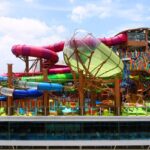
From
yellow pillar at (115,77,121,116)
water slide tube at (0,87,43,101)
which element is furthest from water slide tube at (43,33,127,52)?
yellow pillar at (115,77,121,116)

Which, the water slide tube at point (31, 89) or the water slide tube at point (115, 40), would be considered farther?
the water slide tube at point (115, 40)

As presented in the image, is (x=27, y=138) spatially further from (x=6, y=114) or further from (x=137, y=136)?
(x=137, y=136)

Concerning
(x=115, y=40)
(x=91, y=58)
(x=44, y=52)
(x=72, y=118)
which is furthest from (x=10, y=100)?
(x=115, y=40)

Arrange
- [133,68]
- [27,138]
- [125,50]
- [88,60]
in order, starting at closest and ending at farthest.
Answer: [27,138] → [88,60] → [133,68] → [125,50]

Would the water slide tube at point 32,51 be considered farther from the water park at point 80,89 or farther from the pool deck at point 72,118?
the pool deck at point 72,118

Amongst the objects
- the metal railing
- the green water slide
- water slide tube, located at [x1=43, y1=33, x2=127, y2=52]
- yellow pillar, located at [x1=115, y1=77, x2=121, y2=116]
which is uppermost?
water slide tube, located at [x1=43, y1=33, x2=127, y2=52]

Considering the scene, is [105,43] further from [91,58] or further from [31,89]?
[31,89]

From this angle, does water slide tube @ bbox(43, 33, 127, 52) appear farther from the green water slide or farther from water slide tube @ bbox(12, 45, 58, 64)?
the green water slide

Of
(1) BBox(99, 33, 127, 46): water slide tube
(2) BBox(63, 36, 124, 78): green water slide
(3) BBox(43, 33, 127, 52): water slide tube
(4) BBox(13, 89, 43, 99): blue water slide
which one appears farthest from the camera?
(1) BBox(99, 33, 127, 46): water slide tube

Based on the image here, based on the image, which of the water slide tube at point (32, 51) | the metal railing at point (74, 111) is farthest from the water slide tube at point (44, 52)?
the metal railing at point (74, 111)

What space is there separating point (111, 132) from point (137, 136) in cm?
207

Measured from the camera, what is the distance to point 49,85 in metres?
37.6

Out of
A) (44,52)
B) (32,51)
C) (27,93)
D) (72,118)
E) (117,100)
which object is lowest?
(72,118)

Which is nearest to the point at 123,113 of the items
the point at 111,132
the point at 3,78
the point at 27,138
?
the point at 111,132
